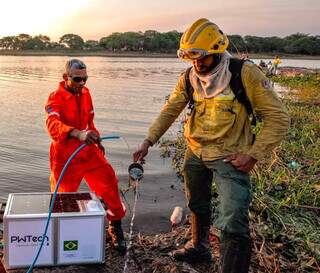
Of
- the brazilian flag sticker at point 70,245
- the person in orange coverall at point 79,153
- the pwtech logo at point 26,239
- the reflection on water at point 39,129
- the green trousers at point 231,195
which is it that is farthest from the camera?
the reflection on water at point 39,129

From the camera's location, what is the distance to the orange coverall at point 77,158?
4.66 metres

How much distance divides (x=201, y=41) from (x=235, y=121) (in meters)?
0.70

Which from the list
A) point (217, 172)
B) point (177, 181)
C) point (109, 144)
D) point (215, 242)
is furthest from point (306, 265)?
point (109, 144)

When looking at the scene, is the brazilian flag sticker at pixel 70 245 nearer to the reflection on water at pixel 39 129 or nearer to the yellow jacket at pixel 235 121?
the yellow jacket at pixel 235 121

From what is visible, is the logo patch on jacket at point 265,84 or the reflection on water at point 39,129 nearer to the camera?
the logo patch on jacket at point 265,84

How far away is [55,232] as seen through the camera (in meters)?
4.06

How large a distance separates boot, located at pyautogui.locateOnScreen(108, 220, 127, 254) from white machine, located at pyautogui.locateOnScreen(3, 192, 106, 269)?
1.40 ft

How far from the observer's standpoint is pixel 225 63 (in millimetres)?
3666

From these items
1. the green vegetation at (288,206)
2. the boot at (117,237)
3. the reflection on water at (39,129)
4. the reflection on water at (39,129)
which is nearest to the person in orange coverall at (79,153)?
the boot at (117,237)

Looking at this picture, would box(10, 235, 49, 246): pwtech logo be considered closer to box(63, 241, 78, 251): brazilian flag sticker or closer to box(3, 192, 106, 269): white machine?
box(3, 192, 106, 269): white machine

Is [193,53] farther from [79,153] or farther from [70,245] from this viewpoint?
[70,245]

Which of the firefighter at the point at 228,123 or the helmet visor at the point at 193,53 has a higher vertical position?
the helmet visor at the point at 193,53

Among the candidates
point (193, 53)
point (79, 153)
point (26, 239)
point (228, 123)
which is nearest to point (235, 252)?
point (228, 123)

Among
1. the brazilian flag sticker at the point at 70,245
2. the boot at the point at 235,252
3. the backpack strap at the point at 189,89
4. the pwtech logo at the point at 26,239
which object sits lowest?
the brazilian flag sticker at the point at 70,245
